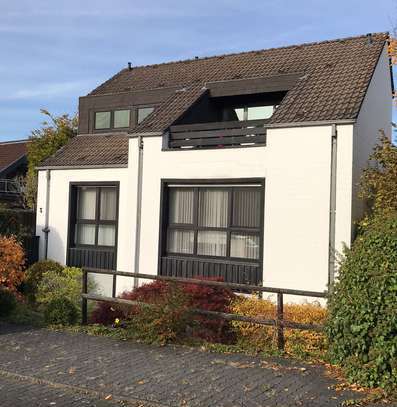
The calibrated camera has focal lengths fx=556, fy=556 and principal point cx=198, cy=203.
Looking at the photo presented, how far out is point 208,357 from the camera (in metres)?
7.63

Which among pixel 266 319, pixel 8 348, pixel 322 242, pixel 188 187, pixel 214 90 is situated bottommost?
pixel 8 348

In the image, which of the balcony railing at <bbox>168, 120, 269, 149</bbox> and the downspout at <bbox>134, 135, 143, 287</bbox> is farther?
the downspout at <bbox>134, 135, 143, 287</bbox>

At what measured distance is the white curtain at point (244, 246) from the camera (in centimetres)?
1243

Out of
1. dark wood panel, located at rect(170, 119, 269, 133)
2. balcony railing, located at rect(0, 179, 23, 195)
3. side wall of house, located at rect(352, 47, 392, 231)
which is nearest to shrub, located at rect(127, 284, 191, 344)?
side wall of house, located at rect(352, 47, 392, 231)

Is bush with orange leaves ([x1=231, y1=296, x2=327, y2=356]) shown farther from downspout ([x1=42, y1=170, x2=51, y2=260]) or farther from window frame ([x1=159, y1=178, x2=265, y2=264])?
downspout ([x1=42, y1=170, x2=51, y2=260])

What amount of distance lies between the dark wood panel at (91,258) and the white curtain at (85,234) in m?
0.26

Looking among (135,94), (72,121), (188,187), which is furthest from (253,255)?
(72,121)

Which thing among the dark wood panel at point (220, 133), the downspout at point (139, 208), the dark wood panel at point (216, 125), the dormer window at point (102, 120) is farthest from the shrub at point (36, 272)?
the dormer window at point (102, 120)

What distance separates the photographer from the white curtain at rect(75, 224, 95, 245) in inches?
615

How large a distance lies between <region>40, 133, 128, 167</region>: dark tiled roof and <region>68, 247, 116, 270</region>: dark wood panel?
2399mm

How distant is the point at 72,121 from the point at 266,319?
2694cm

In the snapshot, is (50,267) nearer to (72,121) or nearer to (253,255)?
(253,255)

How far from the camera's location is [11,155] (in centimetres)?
3669

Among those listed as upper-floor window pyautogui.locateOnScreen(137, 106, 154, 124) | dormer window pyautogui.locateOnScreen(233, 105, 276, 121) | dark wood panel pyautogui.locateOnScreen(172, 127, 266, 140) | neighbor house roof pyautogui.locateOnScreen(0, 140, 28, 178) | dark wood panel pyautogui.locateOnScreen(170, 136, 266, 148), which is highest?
neighbor house roof pyautogui.locateOnScreen(0, 140, 28, 178)
